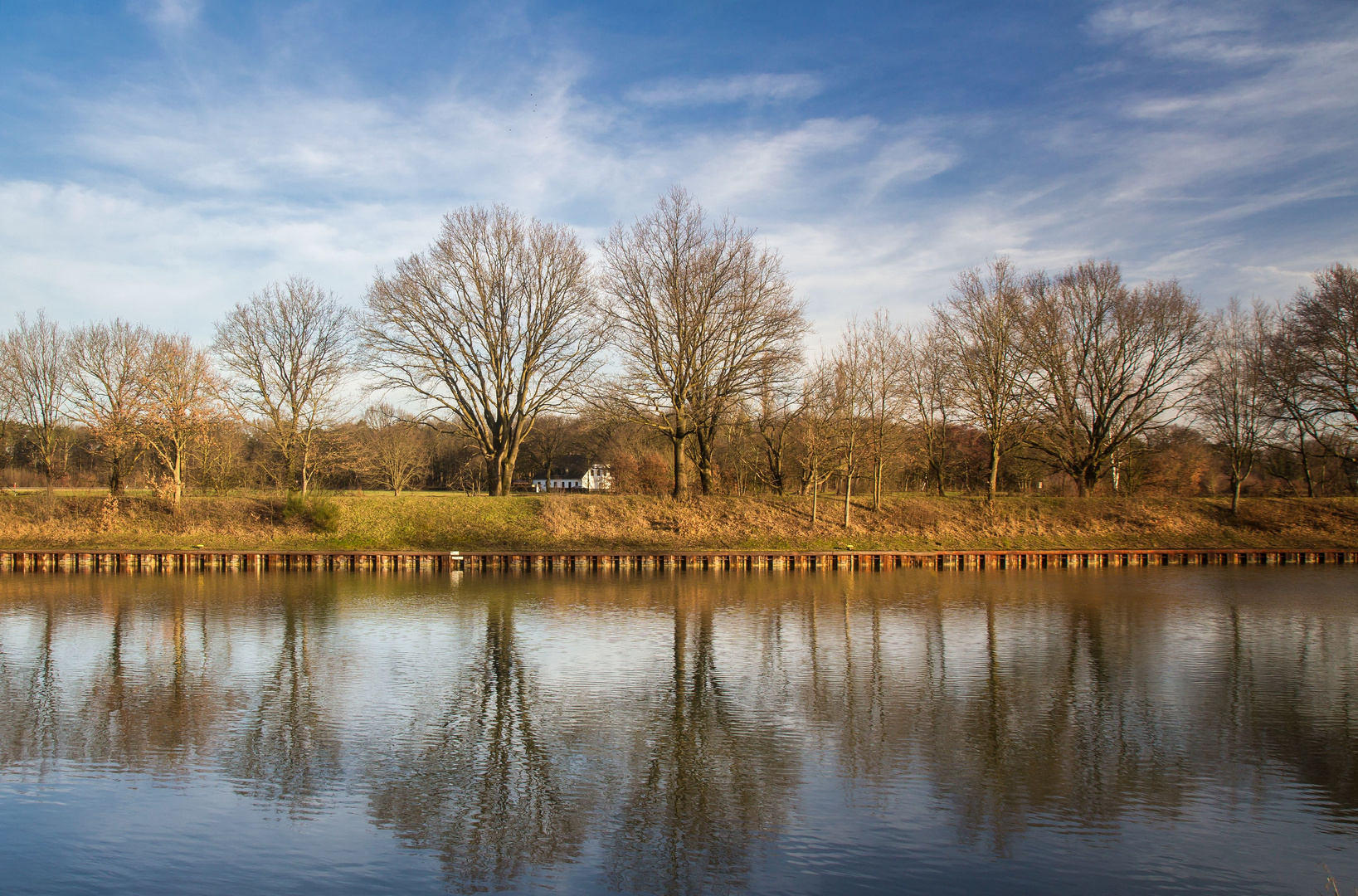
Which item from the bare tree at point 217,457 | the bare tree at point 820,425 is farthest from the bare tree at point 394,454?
the bare tree at point 820,425

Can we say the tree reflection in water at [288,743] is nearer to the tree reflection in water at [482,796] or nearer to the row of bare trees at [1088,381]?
the tree reflection in water at [482,796]

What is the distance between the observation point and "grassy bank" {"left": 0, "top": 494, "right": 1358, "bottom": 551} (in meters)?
32.6

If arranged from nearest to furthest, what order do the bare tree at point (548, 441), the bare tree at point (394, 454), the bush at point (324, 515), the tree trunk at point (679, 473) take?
the bush at point (324, 515)
the tree trunk at point (679, 473)
the bare tree at point (394, 454)
the bare tree at point (548, 441)

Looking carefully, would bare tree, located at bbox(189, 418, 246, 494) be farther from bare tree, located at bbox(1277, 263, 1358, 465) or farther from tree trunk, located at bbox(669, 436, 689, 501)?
bare tree, located at bbox(1277, 263, 1358, 465)

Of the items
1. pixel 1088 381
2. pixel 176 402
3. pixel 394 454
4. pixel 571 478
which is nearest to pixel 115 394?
pixel 176 402

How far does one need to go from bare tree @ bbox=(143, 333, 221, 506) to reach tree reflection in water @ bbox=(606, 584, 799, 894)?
3204 cm

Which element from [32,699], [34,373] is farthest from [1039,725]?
[34,373]

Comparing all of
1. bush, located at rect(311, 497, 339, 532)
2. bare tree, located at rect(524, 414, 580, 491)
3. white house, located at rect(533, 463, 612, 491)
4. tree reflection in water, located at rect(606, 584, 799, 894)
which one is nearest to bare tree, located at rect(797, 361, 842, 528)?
bush, located at rect(311, 497, 339, 532)

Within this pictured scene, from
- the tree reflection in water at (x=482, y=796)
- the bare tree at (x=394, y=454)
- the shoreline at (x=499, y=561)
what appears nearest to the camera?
the tree reflection in water at (x=482, y=796)

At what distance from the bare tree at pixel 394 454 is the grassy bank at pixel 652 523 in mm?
17393

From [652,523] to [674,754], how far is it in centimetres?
2540

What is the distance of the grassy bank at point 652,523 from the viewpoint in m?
32.6

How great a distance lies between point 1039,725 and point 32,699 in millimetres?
13441

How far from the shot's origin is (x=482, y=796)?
7.91 m
